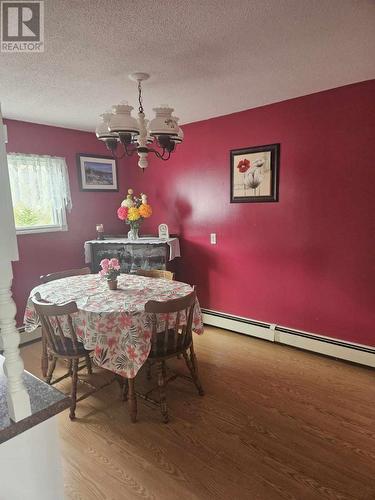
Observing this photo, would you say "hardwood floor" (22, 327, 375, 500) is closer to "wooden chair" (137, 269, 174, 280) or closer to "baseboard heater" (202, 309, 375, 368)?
"baseboard heater" (202, 309, 375, 368)

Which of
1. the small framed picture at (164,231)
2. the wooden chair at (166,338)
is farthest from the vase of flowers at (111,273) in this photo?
the small framed picture at (164,231)

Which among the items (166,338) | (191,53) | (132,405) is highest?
(191,53)

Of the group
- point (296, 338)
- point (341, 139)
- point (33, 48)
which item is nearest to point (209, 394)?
point (296, 338)

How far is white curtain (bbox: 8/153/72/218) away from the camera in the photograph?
10.4 feet

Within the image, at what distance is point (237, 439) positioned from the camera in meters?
1.89

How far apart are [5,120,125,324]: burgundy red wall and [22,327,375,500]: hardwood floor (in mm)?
1650

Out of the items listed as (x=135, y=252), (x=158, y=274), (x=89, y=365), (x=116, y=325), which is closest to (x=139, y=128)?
(x=116, y=325)

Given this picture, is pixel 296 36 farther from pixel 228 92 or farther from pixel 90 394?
pixel 90 394

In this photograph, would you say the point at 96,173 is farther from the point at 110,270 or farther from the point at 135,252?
the point at 110,270

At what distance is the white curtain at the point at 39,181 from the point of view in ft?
10.4

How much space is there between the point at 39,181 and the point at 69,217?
20.3 inches

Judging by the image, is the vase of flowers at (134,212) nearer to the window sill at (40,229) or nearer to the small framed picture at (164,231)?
the small framed picture at (164,231)

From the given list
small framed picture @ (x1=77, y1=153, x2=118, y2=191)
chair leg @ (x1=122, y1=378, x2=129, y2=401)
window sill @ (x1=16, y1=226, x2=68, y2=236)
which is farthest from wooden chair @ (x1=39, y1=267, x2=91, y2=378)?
small framed picture @ (x1=77, y1=153, x2=118, y2=191)

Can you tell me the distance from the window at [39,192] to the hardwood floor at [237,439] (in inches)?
78.8
